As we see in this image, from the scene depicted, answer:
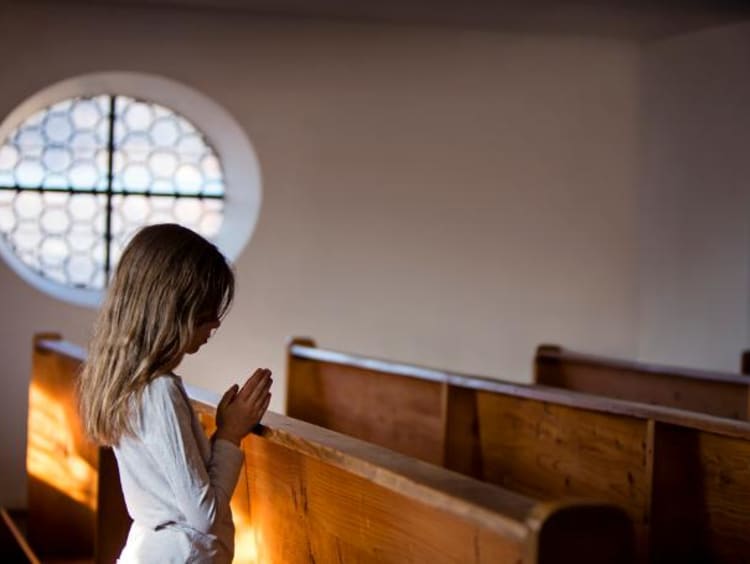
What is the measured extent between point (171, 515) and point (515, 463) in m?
2.01

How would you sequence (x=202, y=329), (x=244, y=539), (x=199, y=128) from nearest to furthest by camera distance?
1. (x=202, y=329)
2. (x=244, y=539)
3. (x=199, y=128)

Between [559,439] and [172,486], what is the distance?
73.6 inches

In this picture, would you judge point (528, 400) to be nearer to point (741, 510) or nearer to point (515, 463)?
point (515, 463)

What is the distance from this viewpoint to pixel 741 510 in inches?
124

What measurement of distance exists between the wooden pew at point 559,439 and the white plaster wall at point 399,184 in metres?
1.36

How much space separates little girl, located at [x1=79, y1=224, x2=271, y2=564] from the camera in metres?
2.25

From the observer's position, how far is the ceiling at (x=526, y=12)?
20.9 ft

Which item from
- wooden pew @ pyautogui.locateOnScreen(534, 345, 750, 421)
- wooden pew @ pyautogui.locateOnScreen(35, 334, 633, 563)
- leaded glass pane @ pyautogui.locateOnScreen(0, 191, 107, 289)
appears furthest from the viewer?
leaded glass pane @ pyautogui.locateOnScreen(0, 191, 107, 289)

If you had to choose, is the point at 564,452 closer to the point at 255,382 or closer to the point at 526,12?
the point at 255,382

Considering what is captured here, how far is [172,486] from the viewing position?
225 cm

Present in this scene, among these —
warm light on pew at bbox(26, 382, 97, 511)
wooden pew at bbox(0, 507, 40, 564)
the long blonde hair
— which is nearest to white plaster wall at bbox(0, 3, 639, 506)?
wooden pew at bbox(0, 507, 40, 564)

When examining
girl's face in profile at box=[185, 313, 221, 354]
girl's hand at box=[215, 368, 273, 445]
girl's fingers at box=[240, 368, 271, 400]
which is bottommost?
girl's hand at box=[215, 368, 273, 445]

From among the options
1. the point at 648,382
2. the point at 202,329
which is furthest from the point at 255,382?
the point at 648,382

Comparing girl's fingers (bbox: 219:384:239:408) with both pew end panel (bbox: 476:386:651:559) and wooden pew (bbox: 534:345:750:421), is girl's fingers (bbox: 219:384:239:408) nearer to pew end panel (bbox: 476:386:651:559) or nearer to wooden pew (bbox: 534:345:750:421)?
pew end panel (bbox: 476:386:651:559)
